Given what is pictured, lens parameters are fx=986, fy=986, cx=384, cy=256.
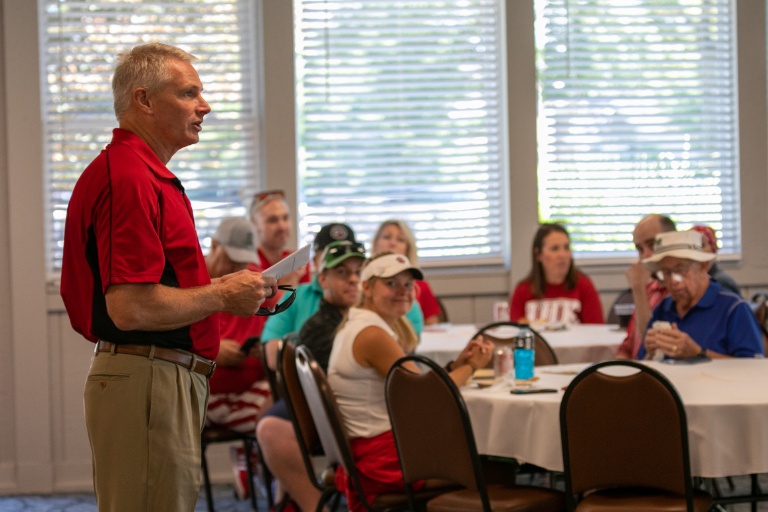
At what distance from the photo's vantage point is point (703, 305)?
3986mm

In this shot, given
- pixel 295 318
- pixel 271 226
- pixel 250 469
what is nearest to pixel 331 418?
pixel 295 318

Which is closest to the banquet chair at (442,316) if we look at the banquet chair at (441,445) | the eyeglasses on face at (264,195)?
the eyeglasses on face at (264,195)

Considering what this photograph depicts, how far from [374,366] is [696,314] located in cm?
136

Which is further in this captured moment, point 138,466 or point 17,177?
point 17,177

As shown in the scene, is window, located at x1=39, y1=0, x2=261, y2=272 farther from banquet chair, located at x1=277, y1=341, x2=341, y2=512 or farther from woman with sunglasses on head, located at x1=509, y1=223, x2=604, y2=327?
banquet chair, located at x1=277, y1=341, x2=341, y2=512

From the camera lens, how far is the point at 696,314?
4.03 metres

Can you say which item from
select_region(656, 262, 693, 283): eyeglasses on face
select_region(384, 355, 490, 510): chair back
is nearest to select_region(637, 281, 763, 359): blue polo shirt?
select_region(656, 262, 693, 283): eyeglasses on face

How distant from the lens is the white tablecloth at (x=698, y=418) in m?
3.06

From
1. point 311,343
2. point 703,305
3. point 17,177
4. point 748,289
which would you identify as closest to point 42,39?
point 17,177

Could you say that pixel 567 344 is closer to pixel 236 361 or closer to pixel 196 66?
pixel 236 361

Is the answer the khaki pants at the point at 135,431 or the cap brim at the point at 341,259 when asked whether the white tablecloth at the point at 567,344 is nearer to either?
the cap brim at the point at 341,259

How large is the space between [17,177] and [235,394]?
2.26m

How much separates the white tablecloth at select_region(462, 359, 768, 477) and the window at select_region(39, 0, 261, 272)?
134 inches

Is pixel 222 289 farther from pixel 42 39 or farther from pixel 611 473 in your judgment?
pixel 42 39
